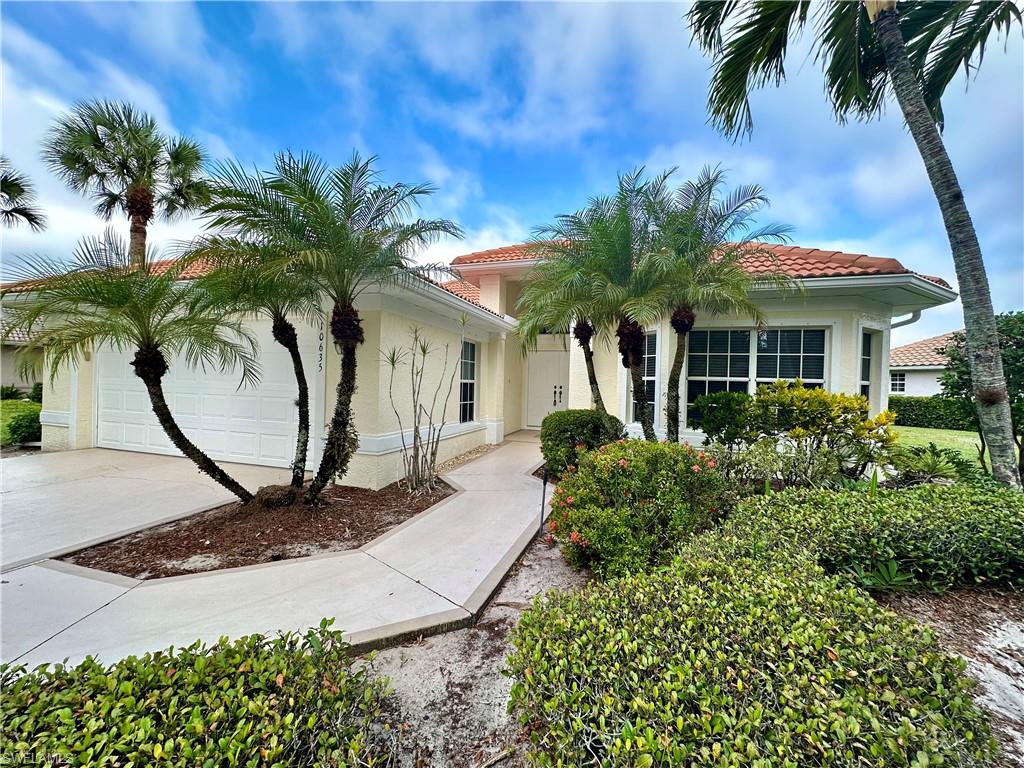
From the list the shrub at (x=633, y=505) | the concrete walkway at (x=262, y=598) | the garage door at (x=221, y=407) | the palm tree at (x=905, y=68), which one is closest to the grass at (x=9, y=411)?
the garage door at (x=221, y=407)

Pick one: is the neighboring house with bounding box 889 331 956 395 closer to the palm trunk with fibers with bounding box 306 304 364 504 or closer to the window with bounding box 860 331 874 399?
the window with bounding box 860 331 874 399

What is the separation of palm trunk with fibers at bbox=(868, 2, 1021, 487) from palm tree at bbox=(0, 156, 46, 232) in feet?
58.6

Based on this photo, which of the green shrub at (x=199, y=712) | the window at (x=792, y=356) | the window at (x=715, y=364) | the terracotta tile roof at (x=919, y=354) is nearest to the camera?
the green shrub at (x=199, y=712)

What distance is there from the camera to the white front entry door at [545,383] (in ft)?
44.9

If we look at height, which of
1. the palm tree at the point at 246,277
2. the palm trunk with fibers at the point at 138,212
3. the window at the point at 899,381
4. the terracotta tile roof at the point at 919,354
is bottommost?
the window at the point at 899,381

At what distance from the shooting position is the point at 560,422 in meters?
7.98

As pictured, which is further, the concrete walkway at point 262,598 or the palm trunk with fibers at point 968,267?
the palm trunk with fibers at point 968,267

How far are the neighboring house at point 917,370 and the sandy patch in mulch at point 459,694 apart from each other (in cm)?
2735

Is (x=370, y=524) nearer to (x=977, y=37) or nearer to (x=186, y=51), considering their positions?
(x=186, y=51)

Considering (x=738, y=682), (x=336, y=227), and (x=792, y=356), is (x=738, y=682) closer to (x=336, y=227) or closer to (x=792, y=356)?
(x=336, y=227)

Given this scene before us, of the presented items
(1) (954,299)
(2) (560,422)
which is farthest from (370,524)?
(1) (954,299)

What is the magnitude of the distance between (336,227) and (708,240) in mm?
6008

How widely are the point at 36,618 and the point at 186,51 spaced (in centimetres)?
676

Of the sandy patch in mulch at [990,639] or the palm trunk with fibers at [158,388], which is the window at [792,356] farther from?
the palm trunk with fibers at [158,388]
